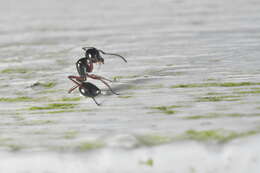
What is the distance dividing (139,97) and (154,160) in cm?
64

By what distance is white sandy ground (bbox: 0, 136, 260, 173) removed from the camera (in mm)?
922

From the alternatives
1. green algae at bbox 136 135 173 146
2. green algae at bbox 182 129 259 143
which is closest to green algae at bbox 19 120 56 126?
green algae at bbox 136 135 173 146

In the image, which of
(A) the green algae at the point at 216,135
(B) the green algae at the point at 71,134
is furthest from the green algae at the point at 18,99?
(A) the green algae at the point at 216,135

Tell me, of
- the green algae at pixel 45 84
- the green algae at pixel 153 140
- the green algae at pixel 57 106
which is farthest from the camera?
the green algae at pixel 45 84

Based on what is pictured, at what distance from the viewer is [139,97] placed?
1.58 m

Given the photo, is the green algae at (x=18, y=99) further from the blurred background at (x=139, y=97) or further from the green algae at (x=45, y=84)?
the green algae at (x=45, y=84)

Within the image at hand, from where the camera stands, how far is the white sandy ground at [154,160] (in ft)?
3.03

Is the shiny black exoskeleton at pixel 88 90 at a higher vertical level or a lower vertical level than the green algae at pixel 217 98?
lower

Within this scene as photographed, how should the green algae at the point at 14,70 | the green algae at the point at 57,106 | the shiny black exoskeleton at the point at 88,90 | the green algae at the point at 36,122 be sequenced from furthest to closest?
the green algae at the point at 14,70 → the shiny black exoskeleton at the point at 88,90 → the green algae at the point at 57,106 → the green algae at the point at 36,122

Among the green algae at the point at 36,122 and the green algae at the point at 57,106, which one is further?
the green algae at the point at 57,106

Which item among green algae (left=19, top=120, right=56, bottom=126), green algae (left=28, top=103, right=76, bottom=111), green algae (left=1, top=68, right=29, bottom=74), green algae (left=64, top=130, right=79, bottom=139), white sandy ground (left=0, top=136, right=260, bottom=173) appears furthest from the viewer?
green algae (left=1, top=68, right=29, bottom=74)

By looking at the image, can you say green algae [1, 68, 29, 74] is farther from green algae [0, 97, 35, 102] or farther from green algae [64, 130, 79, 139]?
green algae [64, 130, 79, 139]

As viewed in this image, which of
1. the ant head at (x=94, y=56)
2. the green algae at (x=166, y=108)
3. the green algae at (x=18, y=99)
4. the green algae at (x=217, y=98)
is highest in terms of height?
the ant head at (x=94, y=56)

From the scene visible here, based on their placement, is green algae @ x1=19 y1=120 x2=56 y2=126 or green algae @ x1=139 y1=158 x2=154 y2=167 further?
green algae @ x1=19 y1=120 x2=56 y2=126
